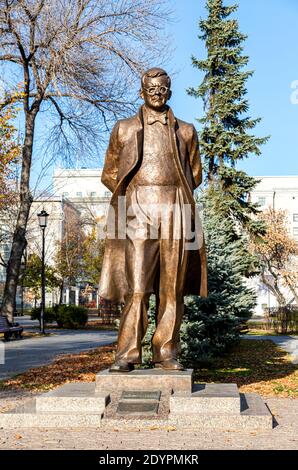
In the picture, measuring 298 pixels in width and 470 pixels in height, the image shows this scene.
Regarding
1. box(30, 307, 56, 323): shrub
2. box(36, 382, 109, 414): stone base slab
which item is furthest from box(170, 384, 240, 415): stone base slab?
box(30, 307, 56, 323): shrub

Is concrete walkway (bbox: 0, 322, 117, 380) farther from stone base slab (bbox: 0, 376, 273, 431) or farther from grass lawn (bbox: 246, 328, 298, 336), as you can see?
grass lawn (bbox: 246, 328, 298, 336)

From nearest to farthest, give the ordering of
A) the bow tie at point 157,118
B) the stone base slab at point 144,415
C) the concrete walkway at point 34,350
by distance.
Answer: the stone base slab at point 144,415 < the bow tie at point 157,118 < the concrete walkway at point 34,350

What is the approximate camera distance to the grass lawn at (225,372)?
10.4 meters

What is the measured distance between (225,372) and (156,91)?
22.9ft

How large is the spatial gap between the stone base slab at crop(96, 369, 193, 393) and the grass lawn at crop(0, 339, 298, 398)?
337 centimetres

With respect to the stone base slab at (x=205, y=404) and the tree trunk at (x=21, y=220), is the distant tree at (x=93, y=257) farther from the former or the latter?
the stone base slab at (x=205, y=404)

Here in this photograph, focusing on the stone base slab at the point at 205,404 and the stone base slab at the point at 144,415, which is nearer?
A: the stone base slab at the point at 144,415

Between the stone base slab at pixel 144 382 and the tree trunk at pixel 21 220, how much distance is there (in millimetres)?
15656

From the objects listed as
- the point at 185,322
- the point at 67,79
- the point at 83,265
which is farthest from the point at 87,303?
the point at 185,322

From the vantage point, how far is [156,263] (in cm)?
713

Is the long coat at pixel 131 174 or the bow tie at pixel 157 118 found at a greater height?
the bow tie at pixel 157 118

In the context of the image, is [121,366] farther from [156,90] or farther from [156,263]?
[156,90]

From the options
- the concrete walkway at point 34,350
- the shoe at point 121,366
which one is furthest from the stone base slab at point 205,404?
the concrete walkway at point 34,350

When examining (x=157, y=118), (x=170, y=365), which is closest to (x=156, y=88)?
(x=157, y=118)
